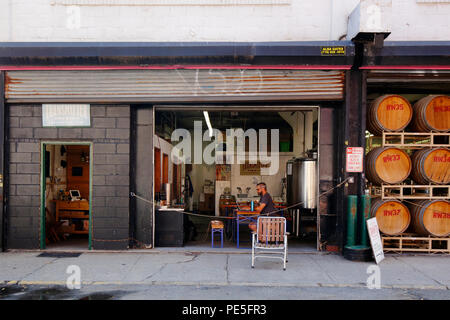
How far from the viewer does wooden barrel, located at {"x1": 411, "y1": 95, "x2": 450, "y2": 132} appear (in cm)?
808

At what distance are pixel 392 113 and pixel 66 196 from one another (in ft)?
28.9

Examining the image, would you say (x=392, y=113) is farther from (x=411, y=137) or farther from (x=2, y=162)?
(x=2, y=162)

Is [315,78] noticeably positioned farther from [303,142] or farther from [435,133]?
[303,142]

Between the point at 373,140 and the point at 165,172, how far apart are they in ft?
20.5

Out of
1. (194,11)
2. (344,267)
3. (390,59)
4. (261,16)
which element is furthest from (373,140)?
(194,11)

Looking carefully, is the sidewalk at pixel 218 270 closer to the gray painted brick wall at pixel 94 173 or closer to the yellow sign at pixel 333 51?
the gray painted brick wall at pixel 94 173

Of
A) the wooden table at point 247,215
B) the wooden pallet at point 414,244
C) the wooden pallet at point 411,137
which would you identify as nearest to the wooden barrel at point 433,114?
the wooden pallet at point 411,137

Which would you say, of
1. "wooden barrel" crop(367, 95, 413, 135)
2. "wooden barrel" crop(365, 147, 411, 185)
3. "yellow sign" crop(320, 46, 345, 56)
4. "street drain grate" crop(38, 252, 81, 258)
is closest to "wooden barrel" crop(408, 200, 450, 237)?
"wooden barrel" crop(365, 147, 411, 185)

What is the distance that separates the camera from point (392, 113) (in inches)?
319

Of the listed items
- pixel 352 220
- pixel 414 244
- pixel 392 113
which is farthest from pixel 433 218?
pixel 392 113

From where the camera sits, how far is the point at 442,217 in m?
8.00

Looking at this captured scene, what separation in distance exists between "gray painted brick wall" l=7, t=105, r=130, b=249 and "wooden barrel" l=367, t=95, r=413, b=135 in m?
5.64

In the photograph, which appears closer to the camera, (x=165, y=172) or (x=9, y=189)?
(x=9, y=189)

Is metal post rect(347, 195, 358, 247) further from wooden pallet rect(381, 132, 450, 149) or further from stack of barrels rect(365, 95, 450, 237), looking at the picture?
wooden pallet rect(381, 132, 450, 149)
